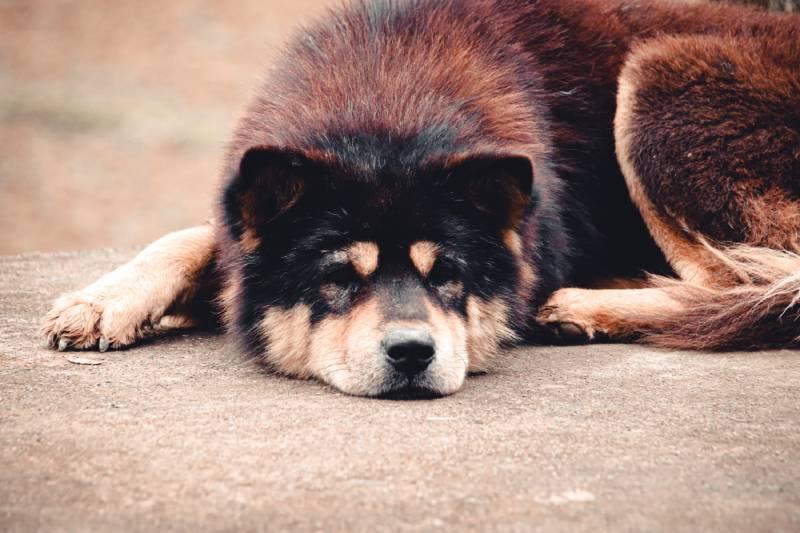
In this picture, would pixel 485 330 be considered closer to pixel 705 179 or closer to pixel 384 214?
pixel 384 214

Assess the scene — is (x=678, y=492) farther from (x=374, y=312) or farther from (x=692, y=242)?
(x=692, y=242)

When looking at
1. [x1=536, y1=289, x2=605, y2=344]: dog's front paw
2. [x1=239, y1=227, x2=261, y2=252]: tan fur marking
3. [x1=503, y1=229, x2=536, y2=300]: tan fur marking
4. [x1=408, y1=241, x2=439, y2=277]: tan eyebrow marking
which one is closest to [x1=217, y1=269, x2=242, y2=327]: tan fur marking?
[x1=239, y1=227, x2=261, y2=252]: tan fur marking

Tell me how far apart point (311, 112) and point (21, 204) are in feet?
29.7

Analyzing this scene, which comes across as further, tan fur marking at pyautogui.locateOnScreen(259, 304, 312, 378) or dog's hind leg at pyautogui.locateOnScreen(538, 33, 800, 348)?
dog's hind leg at pyautogui.locateOnScreen(538, 33, 800, 348)

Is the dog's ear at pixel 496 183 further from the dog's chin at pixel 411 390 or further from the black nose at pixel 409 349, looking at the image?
the dog's chin at pixel 411 390

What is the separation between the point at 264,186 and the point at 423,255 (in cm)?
69

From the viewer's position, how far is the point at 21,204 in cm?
1199

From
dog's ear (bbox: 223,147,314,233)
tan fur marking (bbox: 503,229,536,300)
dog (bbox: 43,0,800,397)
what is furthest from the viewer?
tan fur marking (bbox: 503,229,536,300)

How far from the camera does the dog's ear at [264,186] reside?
11.8ft

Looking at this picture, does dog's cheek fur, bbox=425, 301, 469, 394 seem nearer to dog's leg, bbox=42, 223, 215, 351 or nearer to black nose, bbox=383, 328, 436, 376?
black nose, bbox=383, 328, 436, 376

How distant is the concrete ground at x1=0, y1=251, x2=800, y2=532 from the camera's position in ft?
7.64

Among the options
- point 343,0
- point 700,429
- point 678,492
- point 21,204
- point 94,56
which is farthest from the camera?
point 94,56

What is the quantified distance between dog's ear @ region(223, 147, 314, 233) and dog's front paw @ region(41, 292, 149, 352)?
0.67 m

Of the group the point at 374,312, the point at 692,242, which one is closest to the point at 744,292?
the point at 692,242
